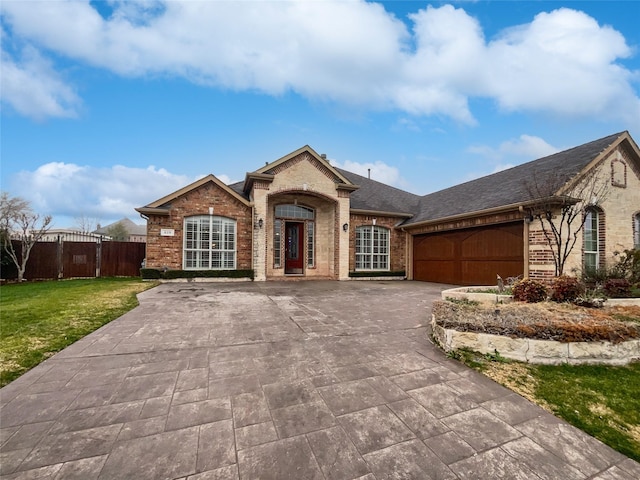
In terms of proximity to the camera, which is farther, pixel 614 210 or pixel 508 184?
pixel 508 184

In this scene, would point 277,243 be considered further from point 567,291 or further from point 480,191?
point 567,291

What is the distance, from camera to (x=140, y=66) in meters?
8.95

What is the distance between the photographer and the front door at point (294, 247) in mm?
13578

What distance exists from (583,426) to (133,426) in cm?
341

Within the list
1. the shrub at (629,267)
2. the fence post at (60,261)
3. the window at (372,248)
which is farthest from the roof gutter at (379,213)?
the fence post at (60,261)

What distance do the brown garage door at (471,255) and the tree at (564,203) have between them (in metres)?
0.88

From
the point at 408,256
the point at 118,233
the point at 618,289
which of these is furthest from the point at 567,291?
the point at 118,233

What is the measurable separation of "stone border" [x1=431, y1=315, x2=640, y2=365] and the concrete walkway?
0.42 m

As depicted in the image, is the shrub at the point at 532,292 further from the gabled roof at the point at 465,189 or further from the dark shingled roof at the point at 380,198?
the dark shingled roof at the point at 380,198

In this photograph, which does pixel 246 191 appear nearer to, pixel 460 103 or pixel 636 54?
pixel 460 103

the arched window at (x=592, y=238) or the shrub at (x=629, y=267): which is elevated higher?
the arched window at (x=592, y=238)

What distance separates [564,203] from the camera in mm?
7922

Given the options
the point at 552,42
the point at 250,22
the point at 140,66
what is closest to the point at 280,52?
the point at 250,22

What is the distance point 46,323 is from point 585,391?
7168 millimetres
